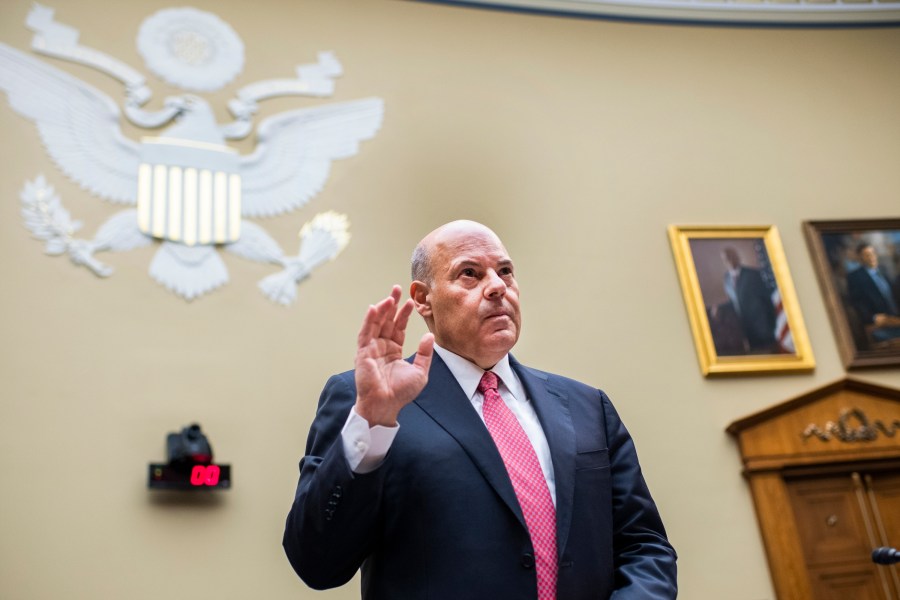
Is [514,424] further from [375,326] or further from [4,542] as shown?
[4,542]

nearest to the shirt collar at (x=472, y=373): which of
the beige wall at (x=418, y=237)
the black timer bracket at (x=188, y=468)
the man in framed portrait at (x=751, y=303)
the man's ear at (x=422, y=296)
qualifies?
the man's ear at (x=422, y=296)

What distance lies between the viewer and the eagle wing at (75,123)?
6256 millimetres

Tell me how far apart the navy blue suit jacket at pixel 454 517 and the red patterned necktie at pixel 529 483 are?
3 cm

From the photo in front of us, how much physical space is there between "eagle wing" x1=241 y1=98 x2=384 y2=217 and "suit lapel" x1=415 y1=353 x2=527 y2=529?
4703mm

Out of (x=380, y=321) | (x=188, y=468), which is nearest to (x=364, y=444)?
(x=380, y=321)

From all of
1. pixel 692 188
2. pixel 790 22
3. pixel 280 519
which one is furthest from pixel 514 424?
pixel 790 22

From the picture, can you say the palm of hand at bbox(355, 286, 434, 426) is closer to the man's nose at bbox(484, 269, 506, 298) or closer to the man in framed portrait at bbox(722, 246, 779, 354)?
the man's nose at bbox(484, 269, 506, 298)

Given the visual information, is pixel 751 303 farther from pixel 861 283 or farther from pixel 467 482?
pixel 467 482

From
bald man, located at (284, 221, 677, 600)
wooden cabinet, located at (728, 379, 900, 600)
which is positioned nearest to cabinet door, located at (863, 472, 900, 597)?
wooden cabinet, located at (728, 379, 900, 600)

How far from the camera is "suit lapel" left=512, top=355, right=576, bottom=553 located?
6.57 feet

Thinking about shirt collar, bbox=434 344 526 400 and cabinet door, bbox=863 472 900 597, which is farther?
cabinet door, bbox=863 472 900 597

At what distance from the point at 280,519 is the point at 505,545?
14.0 ft

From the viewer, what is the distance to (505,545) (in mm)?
1911

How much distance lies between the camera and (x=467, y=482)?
77.7 inches
